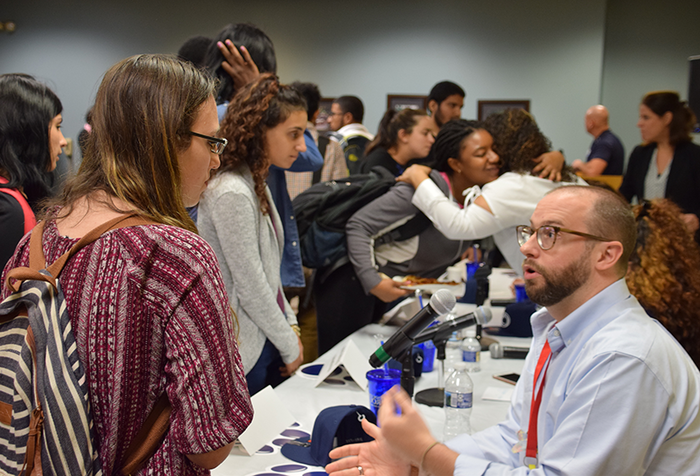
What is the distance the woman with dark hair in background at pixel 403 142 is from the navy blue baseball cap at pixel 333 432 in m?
2.19

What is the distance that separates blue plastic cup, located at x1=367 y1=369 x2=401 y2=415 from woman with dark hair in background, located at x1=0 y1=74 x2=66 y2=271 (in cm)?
107

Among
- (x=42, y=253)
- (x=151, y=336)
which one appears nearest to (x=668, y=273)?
(x=151, y=336)

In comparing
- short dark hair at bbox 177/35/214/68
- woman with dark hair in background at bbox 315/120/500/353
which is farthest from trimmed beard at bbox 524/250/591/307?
short dark hair at bbox 177/35/214/68

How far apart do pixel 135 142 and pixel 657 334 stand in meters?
1.04

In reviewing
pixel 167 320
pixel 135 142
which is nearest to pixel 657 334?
pixel 167 320

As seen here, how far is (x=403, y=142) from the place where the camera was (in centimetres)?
338

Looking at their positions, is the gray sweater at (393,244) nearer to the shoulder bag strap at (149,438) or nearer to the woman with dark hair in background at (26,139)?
the woman with dark hair in background at (26,139)

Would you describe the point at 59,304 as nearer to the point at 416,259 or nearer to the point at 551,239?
the point at 551,239

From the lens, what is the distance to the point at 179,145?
0.94 m

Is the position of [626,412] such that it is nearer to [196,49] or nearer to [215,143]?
[215,143]

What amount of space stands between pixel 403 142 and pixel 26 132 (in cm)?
213

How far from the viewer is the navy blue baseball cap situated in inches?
53.2

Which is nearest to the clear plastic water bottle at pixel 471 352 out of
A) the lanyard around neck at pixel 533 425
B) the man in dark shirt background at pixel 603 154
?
the lanyard around neck at pixel 533 425

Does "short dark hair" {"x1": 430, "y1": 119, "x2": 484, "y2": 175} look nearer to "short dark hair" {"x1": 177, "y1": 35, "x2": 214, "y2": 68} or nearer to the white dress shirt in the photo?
"short dark hair" {"x1": 177, "y1": 35, "x2": 214, "y2": 68}
